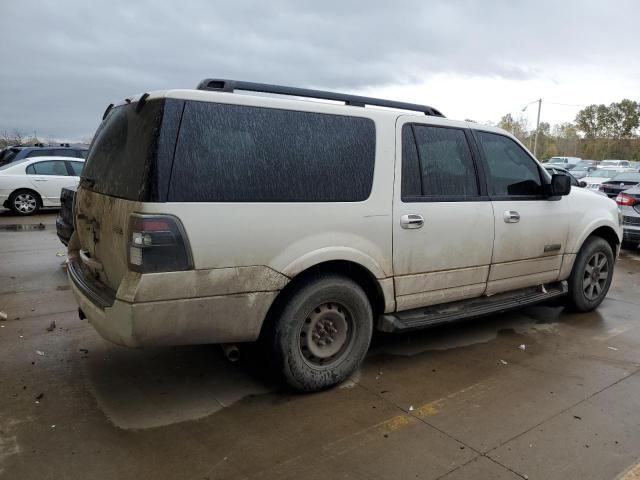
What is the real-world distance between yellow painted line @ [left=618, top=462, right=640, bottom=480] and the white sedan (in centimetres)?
1268

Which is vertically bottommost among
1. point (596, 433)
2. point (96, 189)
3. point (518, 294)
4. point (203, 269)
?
point (596, 433)

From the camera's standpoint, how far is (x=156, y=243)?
110 inches

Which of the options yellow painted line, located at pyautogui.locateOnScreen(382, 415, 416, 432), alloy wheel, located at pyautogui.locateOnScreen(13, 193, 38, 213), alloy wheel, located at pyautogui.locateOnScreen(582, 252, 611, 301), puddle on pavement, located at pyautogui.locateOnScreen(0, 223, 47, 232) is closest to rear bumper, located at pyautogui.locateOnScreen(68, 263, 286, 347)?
yellow painted line, located at pyautogui.locateOnScreen(382, 415, 416, 432)

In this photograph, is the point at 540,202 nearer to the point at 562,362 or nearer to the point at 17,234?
the point at 562,362

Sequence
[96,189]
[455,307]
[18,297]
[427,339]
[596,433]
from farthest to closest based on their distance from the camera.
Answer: [18,297] < [427,339] < [455,307] < [96,189] < [596,433]

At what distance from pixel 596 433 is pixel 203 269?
2602 millimetres

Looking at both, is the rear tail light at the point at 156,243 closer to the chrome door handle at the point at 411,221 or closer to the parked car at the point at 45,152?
the chrome door handle at the point at 411,221

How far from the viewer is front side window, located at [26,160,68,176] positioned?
1295 centimetres

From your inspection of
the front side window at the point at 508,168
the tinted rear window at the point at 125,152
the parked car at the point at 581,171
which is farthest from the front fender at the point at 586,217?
the parked car at the point at 581,171

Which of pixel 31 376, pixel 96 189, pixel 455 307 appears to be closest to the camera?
pixel 96 189

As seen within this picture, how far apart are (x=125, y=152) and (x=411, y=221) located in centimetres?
203

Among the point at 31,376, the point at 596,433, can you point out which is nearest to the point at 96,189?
the point at 31,376

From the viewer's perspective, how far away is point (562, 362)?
4250 mm

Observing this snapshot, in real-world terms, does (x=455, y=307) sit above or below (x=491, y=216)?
below
